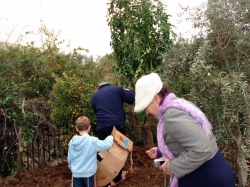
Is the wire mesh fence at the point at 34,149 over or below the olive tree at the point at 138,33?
below

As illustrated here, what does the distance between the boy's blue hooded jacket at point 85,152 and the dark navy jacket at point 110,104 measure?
68 cm

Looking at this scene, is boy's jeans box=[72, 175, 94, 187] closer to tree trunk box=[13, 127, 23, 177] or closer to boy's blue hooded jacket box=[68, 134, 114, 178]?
boy's blue hooded jacket box=[68, 134, 114, 178]

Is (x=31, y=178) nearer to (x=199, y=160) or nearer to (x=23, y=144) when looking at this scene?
(x=23, y=144)

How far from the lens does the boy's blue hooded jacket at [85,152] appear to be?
381 centimetres

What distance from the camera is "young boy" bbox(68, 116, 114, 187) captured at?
12.5 ft

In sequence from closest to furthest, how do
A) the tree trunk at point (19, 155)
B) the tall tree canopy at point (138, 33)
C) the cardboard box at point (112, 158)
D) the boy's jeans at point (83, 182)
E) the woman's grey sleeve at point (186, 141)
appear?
the woman's grey sleeve at point (186, 141), the boy's jeans at point (83, 182), the cardboard box at point (112, 158), the tree trunk at point (19, 155), the tall tree canopy at point (138, 33)

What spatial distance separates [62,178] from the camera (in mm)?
4926

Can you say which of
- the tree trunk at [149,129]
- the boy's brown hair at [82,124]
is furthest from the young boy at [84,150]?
the tree trunk at [149,129]

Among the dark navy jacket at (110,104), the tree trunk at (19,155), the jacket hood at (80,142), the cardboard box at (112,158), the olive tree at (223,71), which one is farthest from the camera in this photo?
the tree trunk at (19,155)

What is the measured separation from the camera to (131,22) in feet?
16.9

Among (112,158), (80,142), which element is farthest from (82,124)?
(112,158)

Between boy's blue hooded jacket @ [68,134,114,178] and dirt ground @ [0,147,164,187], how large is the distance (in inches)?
35.0

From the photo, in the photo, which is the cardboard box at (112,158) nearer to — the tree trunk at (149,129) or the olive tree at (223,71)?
the olive tree at (223,71)

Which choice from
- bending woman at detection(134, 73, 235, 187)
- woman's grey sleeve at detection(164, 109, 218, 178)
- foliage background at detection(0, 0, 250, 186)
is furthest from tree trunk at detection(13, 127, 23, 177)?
woman's grey sleeve at detection(164, 109, 218, 178)
